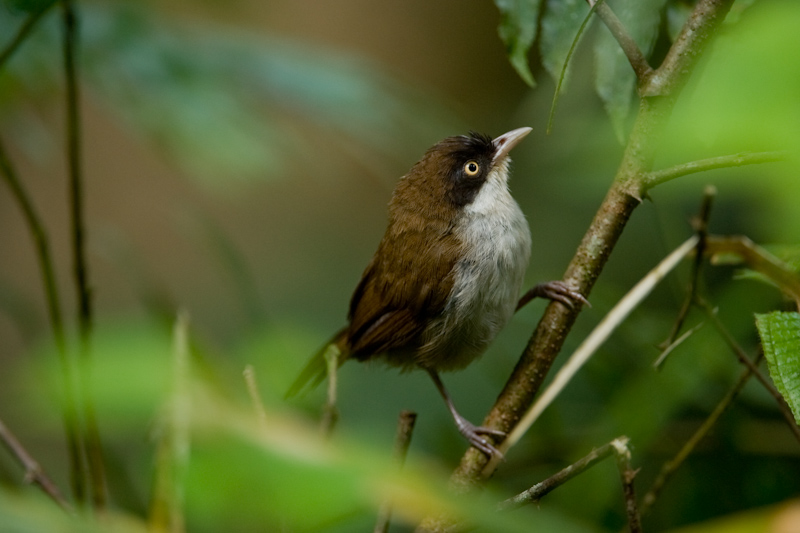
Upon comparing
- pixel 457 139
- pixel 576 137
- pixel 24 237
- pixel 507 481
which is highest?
pixel 24 237

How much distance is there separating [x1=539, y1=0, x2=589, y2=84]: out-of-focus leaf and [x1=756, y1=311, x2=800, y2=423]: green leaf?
76 cm

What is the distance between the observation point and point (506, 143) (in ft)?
9.17

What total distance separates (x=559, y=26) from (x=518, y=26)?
0.37 feet

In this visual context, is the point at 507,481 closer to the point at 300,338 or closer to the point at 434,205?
the point at 434,205

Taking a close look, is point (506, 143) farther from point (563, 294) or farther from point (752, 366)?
point (752, 366)

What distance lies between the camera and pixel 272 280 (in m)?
6.22

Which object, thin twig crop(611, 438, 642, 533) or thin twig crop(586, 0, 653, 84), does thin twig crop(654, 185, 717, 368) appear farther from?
thin twig crop(611, 438, 642, 533)

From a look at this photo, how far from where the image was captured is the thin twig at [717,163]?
1176 mm

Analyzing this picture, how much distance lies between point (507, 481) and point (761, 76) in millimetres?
2306

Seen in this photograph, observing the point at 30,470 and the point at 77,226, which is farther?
the point at 77,226

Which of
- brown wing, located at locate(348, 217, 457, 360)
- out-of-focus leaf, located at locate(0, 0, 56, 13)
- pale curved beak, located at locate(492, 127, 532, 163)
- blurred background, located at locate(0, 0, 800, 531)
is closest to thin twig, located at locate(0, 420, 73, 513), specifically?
blurred background, located at locate(0, 0, 800, 531)

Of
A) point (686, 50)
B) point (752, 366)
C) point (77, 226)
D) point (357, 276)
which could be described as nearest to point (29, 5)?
point (77, 226)

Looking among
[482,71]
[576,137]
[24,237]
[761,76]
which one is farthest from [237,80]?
[24,237]

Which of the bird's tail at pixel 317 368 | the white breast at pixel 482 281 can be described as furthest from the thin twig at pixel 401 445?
the bird's tail at pixel 317 368
